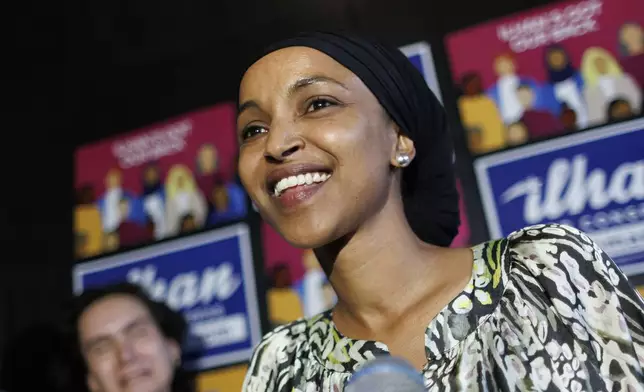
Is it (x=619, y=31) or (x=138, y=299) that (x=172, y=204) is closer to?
(x=138, y=299)

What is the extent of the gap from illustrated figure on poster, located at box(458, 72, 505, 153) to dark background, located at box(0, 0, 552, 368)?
Answer: 21 cm

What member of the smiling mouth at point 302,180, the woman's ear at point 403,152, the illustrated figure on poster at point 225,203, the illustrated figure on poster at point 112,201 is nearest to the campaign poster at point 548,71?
the illustrated figure on poster at point 225,203

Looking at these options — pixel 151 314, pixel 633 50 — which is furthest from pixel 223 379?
pixel 633 50

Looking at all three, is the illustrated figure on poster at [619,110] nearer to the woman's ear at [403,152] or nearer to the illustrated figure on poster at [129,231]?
the woman's ear at [403,152]

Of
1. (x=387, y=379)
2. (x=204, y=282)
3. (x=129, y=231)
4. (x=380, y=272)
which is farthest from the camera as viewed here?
(x=129, y=231)

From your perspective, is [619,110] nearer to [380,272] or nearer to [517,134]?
[517,134]

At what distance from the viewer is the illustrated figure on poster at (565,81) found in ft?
4.96

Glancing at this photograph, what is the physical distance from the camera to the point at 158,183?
188 centimetres

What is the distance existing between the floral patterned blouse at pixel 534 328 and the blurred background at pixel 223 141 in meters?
0.73

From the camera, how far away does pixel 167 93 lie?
75.9 inches

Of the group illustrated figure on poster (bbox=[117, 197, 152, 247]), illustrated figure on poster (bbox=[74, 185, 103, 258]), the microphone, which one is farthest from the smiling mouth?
illustrated figure on poster (bbox=[74, 185, 103, 258])

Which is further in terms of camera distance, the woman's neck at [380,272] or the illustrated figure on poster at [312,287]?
the illustrated figure on poster at [312,287]

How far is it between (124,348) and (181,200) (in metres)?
Result: 0.44

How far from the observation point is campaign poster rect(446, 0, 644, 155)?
4.91ft
